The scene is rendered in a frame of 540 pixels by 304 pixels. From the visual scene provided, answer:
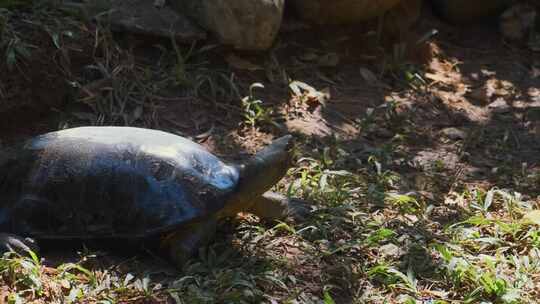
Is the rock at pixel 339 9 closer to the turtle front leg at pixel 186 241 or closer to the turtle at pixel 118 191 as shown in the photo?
the turtle at pixel 118 191

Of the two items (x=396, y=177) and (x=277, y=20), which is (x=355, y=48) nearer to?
(x=277, y=20)

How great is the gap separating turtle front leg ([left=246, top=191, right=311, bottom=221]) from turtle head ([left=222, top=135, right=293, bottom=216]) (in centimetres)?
15

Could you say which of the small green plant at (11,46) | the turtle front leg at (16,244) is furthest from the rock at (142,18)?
the turtle front leg at (16,244)

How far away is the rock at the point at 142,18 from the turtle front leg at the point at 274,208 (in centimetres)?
177

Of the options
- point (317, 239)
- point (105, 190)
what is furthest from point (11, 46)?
point (317, 239)

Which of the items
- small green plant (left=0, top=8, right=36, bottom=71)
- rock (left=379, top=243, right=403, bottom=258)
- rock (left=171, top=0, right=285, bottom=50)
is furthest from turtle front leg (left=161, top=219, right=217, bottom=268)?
rock (left=171, top=0, right=285, bottom=50)

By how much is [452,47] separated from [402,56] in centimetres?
70

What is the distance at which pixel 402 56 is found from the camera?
7.14m

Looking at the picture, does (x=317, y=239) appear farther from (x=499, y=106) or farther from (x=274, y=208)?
(x=499, y=106)

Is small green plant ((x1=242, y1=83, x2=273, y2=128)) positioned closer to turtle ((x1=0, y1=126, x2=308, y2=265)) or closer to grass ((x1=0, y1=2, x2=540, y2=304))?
grass ((x1=0, y1=2, x2=540, y2=304))

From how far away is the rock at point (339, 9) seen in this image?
678 cm

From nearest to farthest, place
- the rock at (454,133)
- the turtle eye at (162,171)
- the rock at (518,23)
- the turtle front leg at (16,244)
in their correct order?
the turtle front leg at (16,244) → the turtle eye at (162,171) → the rock at (454,133) → the rock at (518,23)

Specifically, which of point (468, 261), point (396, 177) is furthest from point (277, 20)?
point (468, 261)

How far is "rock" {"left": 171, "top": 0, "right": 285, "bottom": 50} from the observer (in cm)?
617
